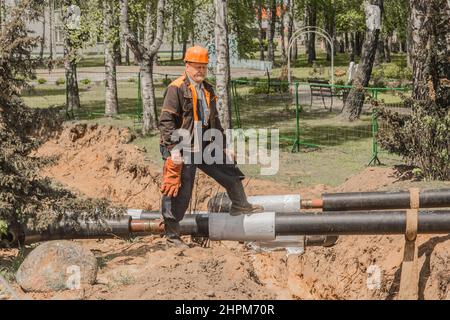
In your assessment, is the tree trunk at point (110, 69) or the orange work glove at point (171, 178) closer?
the orange work glove at point (171, 178)

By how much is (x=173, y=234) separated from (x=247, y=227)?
101 cm

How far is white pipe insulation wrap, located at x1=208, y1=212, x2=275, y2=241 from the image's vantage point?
833cm

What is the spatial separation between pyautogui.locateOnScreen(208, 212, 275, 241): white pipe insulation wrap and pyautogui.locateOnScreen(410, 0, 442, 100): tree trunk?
4.60 meters

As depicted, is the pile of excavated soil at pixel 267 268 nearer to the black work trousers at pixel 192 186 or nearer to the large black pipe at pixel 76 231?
the large black pipe at pixel 76 231

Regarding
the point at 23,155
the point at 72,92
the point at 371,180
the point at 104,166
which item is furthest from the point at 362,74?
the point at 23,155

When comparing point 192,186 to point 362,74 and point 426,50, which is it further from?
point 362,74

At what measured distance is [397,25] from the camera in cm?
5281

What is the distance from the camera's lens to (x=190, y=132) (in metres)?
8.25

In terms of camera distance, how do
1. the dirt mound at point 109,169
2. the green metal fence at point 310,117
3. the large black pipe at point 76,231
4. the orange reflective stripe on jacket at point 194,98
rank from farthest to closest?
1. the green metal fence at point 310,117
2. the dirt mound at point 109,169
3. the large black pipe at point 76,231
4. the orange reflective stripe on jacket at point 194,98

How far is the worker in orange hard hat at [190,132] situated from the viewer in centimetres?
812

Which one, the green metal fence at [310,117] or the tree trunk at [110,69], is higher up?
the tree trunk at [110,69]

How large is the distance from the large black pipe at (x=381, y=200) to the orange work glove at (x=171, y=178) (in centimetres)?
228

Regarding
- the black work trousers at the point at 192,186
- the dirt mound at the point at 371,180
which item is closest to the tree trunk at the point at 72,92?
the dirt mound at the point at 371,180

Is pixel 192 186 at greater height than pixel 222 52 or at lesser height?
lesser
